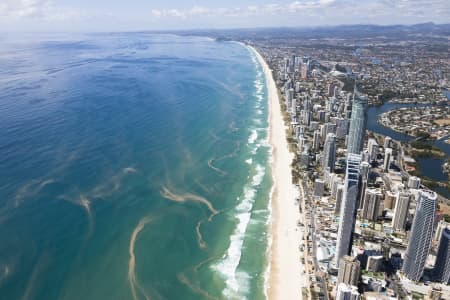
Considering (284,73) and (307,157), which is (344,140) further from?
(284,73)

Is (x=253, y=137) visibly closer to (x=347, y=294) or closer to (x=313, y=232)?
(x=313, y=232)

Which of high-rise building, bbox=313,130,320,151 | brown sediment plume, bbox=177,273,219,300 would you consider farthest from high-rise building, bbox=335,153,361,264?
high-rise building, bbox=313,130,320,151

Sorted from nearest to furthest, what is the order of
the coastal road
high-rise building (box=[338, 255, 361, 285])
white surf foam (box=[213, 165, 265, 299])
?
high-rise building (box=[338, 255, 361, 285]) → white surf foam (box=[213, 165, 265, 299]) → the coastal road

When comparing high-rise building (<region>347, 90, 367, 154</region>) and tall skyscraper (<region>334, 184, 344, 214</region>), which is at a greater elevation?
high-rise building (<region>347, 90, 367, 154</region>)

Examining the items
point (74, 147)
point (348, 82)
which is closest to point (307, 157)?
point (74, 147)

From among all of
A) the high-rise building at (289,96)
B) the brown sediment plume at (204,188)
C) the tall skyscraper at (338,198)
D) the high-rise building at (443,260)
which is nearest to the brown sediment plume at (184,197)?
the brown sediment plume at (204,188)

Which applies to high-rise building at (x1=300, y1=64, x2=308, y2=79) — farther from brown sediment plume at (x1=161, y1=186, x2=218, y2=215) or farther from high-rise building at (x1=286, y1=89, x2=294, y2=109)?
brown sediment plume at (x1=161, y1=186, x2=218, y2=215)

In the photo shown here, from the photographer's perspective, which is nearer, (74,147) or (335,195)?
(335,195)
